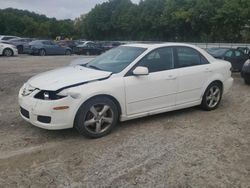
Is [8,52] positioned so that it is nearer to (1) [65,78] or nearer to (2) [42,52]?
(2) [42,52]

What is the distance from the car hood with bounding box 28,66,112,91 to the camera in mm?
5309

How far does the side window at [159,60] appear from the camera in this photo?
6.19 meters

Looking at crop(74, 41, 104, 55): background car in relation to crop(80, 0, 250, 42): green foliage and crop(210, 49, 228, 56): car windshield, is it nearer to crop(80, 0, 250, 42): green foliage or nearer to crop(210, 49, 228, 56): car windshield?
crop(80, 0, 250, 42): green foliage

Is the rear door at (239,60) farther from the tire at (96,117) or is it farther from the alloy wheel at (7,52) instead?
the alloy wheel at (7,52)

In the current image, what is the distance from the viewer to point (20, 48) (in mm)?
29344

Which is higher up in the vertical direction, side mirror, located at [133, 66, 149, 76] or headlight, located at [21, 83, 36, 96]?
side mirror, located at [133, 66, 149, 76]

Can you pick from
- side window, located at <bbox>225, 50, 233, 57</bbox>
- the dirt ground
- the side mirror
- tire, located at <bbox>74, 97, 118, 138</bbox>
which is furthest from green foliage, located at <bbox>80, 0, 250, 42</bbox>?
tire, located at <bbox>74, 97, 118, 138</bbox>

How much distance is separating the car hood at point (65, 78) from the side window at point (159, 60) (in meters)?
0.81

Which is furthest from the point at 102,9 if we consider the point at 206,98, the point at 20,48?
the point at 206,98

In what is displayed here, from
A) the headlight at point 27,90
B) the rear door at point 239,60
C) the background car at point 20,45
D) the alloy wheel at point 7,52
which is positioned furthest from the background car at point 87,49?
the headlight at point 27,90

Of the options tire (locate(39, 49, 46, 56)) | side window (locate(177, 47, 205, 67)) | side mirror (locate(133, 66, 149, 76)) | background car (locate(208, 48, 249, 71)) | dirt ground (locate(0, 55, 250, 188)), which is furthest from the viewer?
tire (locate(39, 49, 46, 56))

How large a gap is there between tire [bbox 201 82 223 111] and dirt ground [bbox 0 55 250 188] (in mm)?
479

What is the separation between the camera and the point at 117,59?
6.41 m

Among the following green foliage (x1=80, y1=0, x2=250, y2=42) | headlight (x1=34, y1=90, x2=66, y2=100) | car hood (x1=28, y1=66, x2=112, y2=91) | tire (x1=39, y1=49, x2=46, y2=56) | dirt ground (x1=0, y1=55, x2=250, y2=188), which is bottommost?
dirt ground (x1=0, y1=55, x2=250, y2=188)
